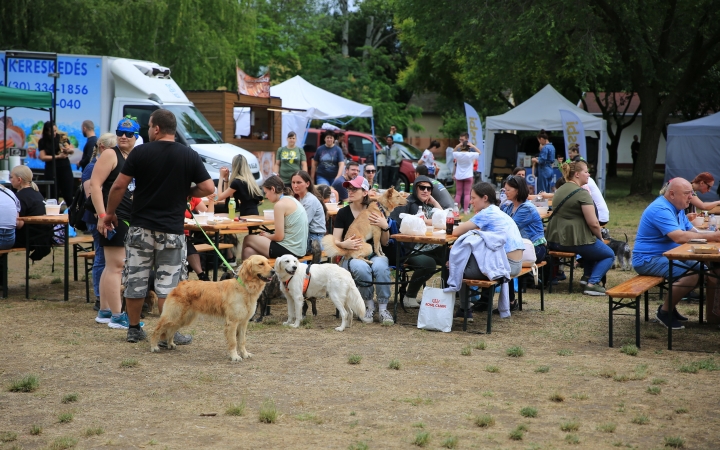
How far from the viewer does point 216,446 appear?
4145 millimetres

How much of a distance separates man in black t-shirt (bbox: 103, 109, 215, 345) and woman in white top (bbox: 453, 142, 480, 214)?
38.4 feet

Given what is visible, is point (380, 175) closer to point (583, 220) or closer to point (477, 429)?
point (583, 220)

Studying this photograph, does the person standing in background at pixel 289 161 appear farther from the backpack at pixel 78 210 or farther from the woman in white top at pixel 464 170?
the backpack at pixel 78 210

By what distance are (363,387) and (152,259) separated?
2009 millimetres

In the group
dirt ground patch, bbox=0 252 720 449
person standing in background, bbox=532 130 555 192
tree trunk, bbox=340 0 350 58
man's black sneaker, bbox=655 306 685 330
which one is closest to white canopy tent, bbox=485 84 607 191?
person standing in background, bbox=532 130 555 192

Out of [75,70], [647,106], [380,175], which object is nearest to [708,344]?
[75,70]

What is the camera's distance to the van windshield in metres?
16.7

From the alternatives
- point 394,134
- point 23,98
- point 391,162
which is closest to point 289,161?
point 23,98

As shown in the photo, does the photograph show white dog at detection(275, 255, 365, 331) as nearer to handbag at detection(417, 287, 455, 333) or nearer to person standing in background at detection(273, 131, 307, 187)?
handbag at detection(417, 287, 455, 333)

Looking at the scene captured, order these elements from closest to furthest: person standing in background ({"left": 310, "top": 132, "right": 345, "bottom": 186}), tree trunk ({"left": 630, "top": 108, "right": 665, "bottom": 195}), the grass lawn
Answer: the grass lawn → person standing in background ({"left": 310, "top": 132, "right": 345, "bottom": 186}) → tree trunk ({"left": 630, "top": 108, "right": 665, "bottom": 195})

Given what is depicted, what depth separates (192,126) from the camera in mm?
17047

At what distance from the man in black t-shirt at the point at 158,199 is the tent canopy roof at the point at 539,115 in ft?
56.4

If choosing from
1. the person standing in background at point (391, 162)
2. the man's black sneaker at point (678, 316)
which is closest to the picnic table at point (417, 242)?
the man's black sneaker at point (678, 316)

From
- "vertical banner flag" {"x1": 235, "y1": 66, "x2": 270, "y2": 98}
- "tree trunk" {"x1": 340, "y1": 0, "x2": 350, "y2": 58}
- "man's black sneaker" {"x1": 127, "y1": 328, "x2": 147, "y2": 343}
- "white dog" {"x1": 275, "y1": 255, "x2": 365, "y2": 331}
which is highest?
"tree trunk" {"x1": 340, "y1": 0, "x2": 350, "y2": 58}
